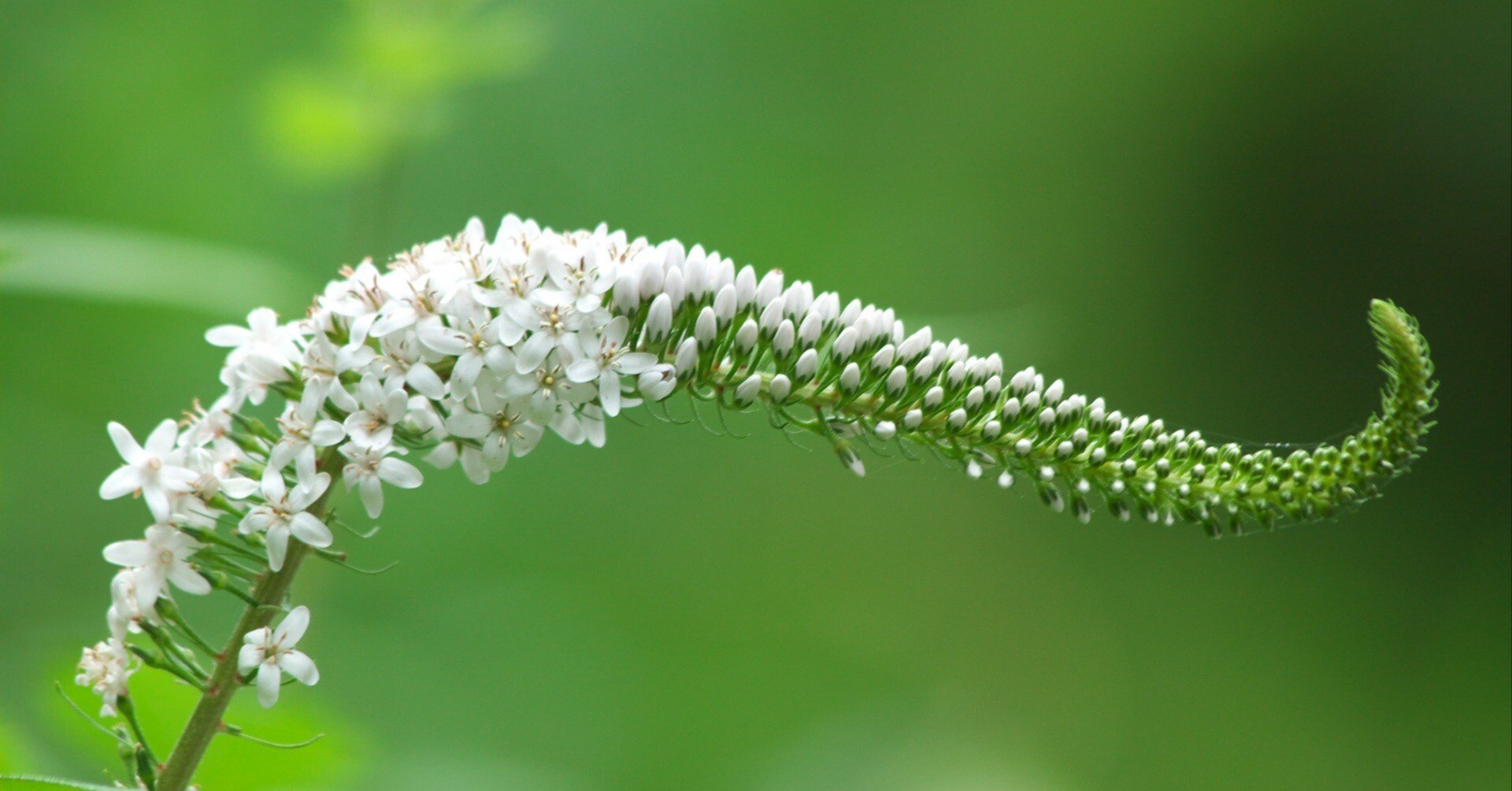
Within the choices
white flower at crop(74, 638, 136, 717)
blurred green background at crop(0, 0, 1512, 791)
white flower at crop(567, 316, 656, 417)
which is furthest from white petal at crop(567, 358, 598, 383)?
blurred green background at crop(0, 0, 1512, 791)

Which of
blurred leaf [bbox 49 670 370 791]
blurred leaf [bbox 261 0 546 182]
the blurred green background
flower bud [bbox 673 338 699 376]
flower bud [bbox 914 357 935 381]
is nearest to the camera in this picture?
flower bud [bbox 673 338 699 376]

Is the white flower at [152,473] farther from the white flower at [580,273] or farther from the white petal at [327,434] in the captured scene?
the white flower at [580,273]

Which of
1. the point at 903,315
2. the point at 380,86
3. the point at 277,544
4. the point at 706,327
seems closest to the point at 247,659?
the point at 277,544

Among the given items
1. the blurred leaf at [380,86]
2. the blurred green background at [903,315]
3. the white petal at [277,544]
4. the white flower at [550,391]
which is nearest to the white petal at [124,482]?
the white petal at [277,544]

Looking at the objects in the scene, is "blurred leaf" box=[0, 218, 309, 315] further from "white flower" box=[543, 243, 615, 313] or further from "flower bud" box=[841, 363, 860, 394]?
"flower bud" box=[841, 363, 860, 394]

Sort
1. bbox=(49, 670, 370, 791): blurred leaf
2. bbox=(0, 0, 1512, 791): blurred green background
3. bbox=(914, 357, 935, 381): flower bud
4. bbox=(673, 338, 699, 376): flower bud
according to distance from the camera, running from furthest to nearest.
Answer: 1. bbox=(0, 0, 1512, 791): blurred green background
2. bbox=(49, 670, 370, 791): blurred leaf
3. bbox=(914, 357, 935, 381): flower bud
4. bbox=(673, 338, 699, 376): flower bud

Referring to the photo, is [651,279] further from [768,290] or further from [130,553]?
[130,553]
